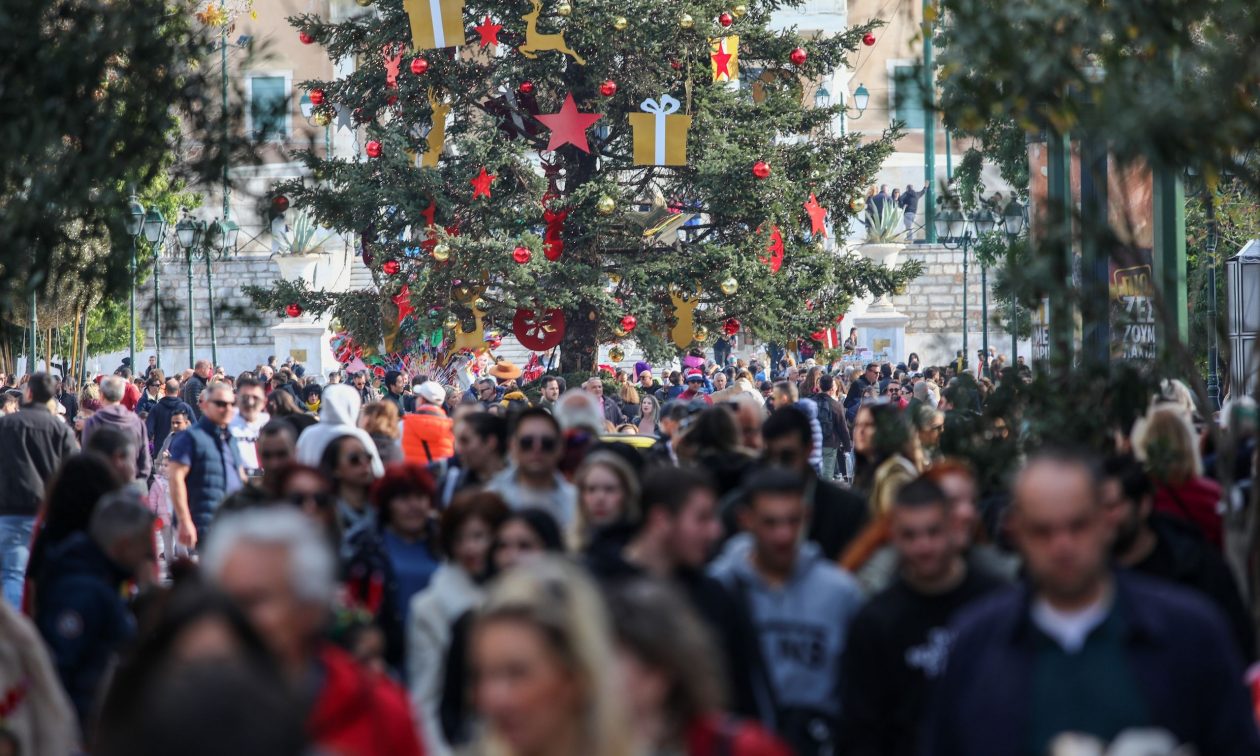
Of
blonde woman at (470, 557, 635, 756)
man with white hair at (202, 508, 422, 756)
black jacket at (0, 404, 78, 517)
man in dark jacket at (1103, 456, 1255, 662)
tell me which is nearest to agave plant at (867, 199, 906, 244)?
black jacket at (0, 404, 78, 517)

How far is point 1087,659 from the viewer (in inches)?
161

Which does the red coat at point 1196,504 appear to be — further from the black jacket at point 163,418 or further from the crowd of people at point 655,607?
the black jacket at point 163,418

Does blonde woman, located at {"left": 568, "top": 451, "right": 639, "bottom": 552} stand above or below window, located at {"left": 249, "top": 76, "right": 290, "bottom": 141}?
below

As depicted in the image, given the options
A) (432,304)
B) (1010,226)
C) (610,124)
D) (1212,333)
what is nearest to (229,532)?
(1212,333)

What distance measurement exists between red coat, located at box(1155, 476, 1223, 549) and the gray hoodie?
2169mm

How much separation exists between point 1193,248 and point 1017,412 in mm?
22332

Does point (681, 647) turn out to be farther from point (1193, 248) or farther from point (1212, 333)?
point (1193, 248)

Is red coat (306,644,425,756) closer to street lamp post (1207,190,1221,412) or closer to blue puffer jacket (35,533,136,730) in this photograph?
blue puffer jacket (35,533,136,730)

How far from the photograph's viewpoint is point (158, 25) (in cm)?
804

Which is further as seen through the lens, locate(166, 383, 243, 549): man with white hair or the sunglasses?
locate(166, 383, 243, 549): man with white hair

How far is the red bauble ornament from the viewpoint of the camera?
2561 centimetres

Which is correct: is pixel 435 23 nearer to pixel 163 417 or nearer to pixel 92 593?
pixel 163 417

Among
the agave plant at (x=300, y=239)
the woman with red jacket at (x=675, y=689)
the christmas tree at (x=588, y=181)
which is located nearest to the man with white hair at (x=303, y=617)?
the woman with red jacket at (x=675, y=689)

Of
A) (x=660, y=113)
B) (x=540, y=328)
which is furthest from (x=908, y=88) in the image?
(x=540, y=328)
